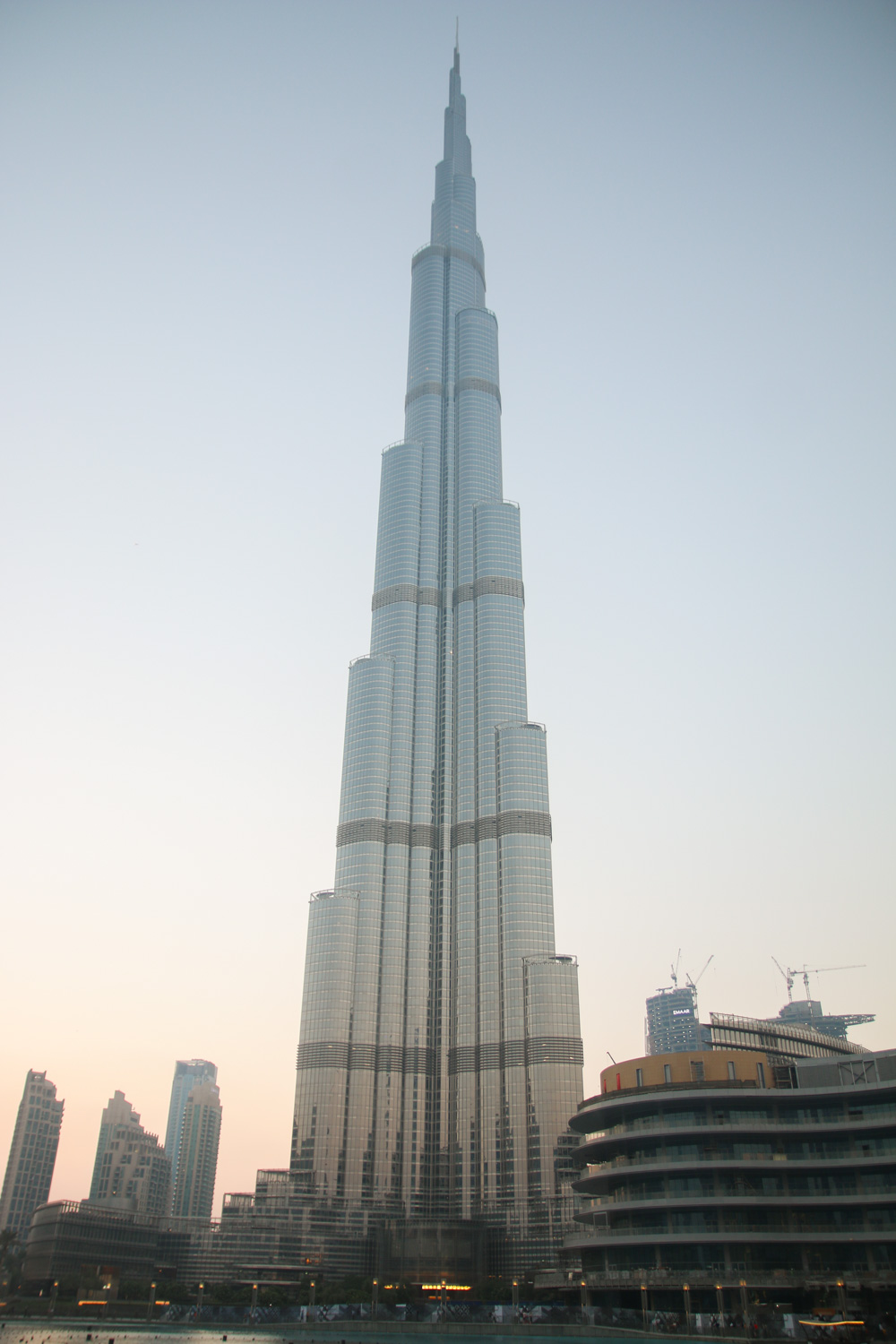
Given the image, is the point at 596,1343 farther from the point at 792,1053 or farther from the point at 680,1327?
the point at 792,1053

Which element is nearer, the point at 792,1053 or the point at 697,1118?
the point at 697,1118

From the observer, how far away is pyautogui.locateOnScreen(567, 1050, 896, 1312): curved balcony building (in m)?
140

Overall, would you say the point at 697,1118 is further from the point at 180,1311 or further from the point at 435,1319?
the point at 180,1311

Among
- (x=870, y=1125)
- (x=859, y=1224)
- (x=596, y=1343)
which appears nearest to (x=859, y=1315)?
(x=859, y=1224)

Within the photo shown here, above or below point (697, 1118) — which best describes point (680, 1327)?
below

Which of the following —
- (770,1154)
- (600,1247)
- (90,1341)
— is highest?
(770,1154)

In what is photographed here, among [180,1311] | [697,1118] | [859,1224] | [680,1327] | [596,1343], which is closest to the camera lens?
[596,1343]

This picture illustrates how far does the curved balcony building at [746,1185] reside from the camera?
140 metres

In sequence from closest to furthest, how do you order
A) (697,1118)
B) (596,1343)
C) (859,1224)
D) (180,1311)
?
(596,1343) → (859,1224) → (697,1118) → (180,1311)

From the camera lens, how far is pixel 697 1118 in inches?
5999

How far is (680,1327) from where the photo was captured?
413ft

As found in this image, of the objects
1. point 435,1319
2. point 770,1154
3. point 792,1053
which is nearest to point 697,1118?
point 770,1154

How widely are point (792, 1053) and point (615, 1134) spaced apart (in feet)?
135

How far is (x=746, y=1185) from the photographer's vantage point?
147 metres
